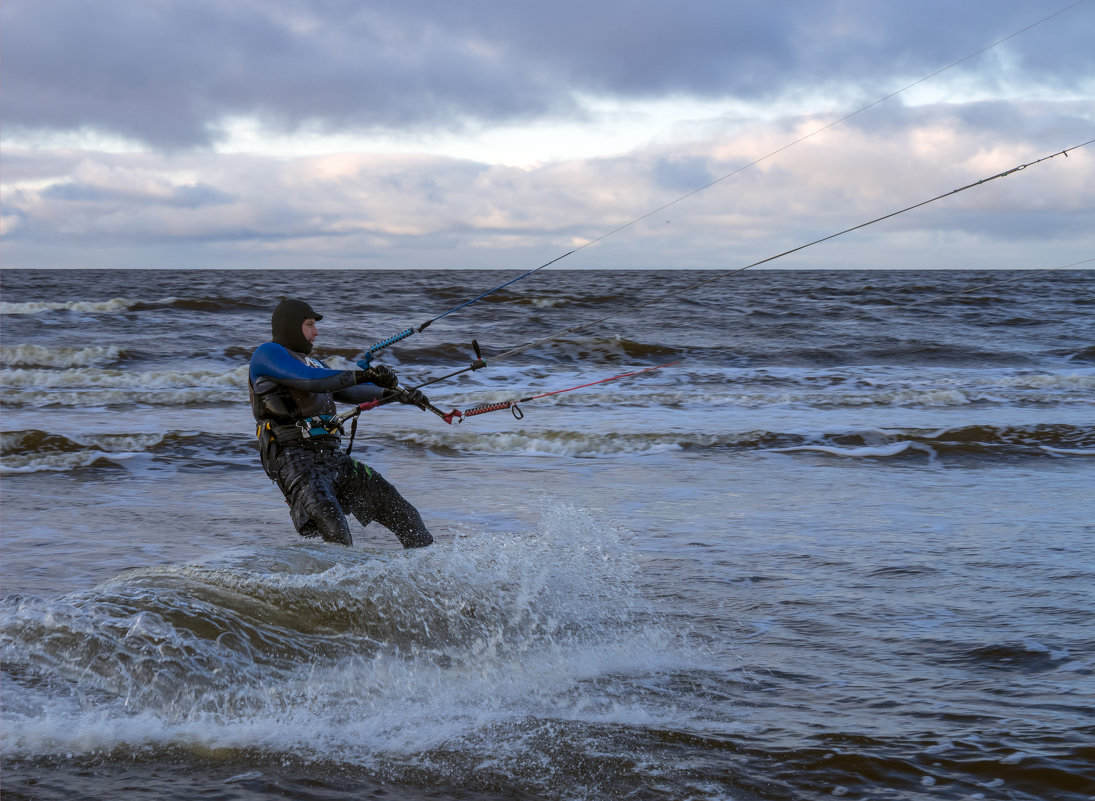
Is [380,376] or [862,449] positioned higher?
[380,376]

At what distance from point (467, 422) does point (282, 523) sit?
5995mm

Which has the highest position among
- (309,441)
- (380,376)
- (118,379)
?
(380,376)

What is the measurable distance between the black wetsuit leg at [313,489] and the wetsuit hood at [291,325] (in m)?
0.58

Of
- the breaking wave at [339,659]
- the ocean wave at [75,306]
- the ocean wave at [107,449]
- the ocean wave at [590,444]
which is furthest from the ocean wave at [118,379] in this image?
the breaking wave at [339,659]

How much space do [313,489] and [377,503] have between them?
1.31 ft

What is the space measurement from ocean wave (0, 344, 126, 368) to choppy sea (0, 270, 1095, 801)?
8049 millimetres

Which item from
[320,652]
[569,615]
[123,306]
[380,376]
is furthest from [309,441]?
[123,306]

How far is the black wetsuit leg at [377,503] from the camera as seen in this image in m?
5.69

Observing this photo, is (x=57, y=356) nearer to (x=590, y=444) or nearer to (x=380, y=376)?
(x=590, y=444)

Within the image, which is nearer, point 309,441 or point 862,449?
point 309,441

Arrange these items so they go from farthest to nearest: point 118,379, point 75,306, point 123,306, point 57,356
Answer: point 123,306 → point 75,306 → point 57,356 → point 118,379

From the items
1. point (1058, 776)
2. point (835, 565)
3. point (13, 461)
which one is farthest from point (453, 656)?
point (13, 461)

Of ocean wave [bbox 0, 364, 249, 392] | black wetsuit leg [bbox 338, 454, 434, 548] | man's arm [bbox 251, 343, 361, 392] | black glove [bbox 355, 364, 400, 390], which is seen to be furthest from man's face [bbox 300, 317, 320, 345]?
ocean wave [bbox 0, 364, 249, 392]

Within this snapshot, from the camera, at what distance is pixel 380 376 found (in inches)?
212
